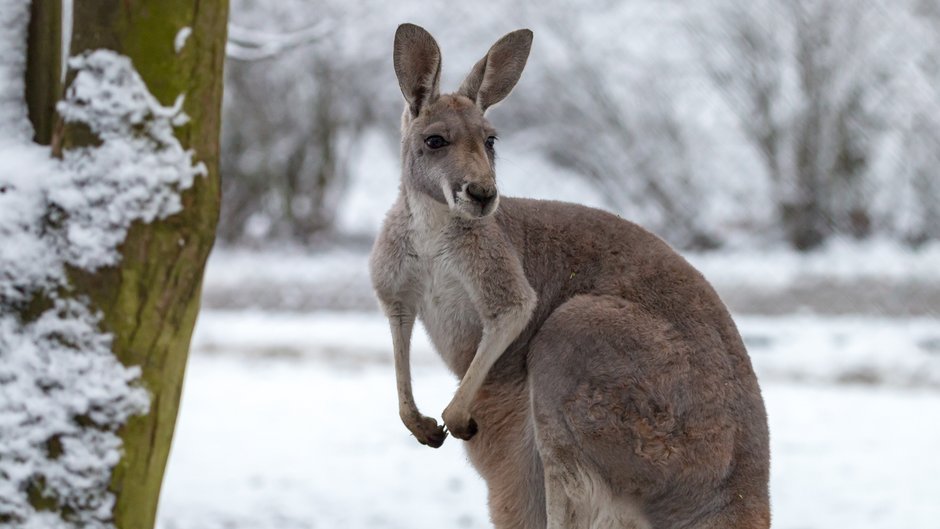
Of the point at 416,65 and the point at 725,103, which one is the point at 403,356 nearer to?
the point at 416,65

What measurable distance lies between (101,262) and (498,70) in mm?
997

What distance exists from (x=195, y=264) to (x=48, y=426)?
17.3 inches

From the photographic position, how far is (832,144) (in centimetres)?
778

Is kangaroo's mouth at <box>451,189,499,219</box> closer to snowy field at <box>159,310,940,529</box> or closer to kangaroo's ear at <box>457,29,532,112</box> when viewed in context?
kangaroo's ear at <box>457,29,532,112</box>

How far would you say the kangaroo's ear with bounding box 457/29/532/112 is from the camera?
2740mm

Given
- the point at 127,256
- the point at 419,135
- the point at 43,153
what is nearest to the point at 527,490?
the point at 419,135

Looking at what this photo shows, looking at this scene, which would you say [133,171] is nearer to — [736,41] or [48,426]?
[48,426]

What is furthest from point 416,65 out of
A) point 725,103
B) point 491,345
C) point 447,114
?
point 725,103

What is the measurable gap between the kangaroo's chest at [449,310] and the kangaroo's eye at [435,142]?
257 millimetres

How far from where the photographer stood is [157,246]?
2473 millimetres

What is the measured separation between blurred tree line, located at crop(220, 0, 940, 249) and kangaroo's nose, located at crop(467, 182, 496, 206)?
505cm

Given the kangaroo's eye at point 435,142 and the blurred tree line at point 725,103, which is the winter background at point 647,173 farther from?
the kangaroo's eye at point 435,142

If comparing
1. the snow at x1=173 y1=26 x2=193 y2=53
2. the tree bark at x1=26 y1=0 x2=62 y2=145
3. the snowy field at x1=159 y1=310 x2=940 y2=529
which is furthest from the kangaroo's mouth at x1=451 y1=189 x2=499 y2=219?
the snowy field at x1=159 y1=310 x2=940 y2=529

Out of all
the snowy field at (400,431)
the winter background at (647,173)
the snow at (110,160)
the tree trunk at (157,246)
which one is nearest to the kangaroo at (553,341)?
the tree trunk at (157,246)
